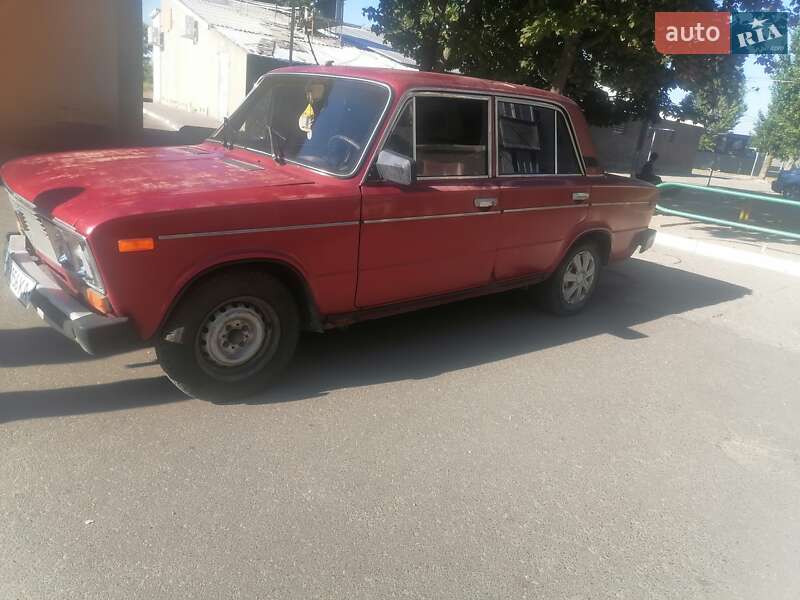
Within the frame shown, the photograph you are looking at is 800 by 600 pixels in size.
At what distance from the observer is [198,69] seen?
28.1m

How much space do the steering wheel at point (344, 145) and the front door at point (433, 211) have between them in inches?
7.5

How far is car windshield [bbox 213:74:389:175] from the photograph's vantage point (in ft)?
13.1

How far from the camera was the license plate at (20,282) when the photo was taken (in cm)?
349

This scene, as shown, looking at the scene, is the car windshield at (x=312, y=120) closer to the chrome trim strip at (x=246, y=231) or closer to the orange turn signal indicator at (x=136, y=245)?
the chrome trim strip at (x=246, y=231)

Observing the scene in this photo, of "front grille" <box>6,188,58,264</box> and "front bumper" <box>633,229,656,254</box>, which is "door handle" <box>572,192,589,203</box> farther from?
"front grille" <box>6,188,58,264</box>

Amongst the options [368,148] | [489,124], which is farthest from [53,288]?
[489,124]

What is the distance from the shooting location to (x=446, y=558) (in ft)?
8.82

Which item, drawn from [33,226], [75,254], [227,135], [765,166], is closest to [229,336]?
[75,254]

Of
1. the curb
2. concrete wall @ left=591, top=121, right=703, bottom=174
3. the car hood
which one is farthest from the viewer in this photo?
concrete wall @ left=591, top=121, right=703, bottom=174

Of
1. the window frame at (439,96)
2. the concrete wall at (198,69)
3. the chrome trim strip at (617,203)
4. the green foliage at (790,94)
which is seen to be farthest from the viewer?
the concrete wall at (198,69)

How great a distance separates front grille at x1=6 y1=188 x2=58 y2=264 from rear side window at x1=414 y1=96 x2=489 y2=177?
226 cm

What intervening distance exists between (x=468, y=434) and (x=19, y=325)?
3.19 m

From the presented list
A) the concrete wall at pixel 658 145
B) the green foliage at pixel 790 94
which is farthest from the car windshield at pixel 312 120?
the concrete wall at pixel 658 145

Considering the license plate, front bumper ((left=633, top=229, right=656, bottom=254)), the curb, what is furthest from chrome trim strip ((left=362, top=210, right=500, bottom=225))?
the curb
